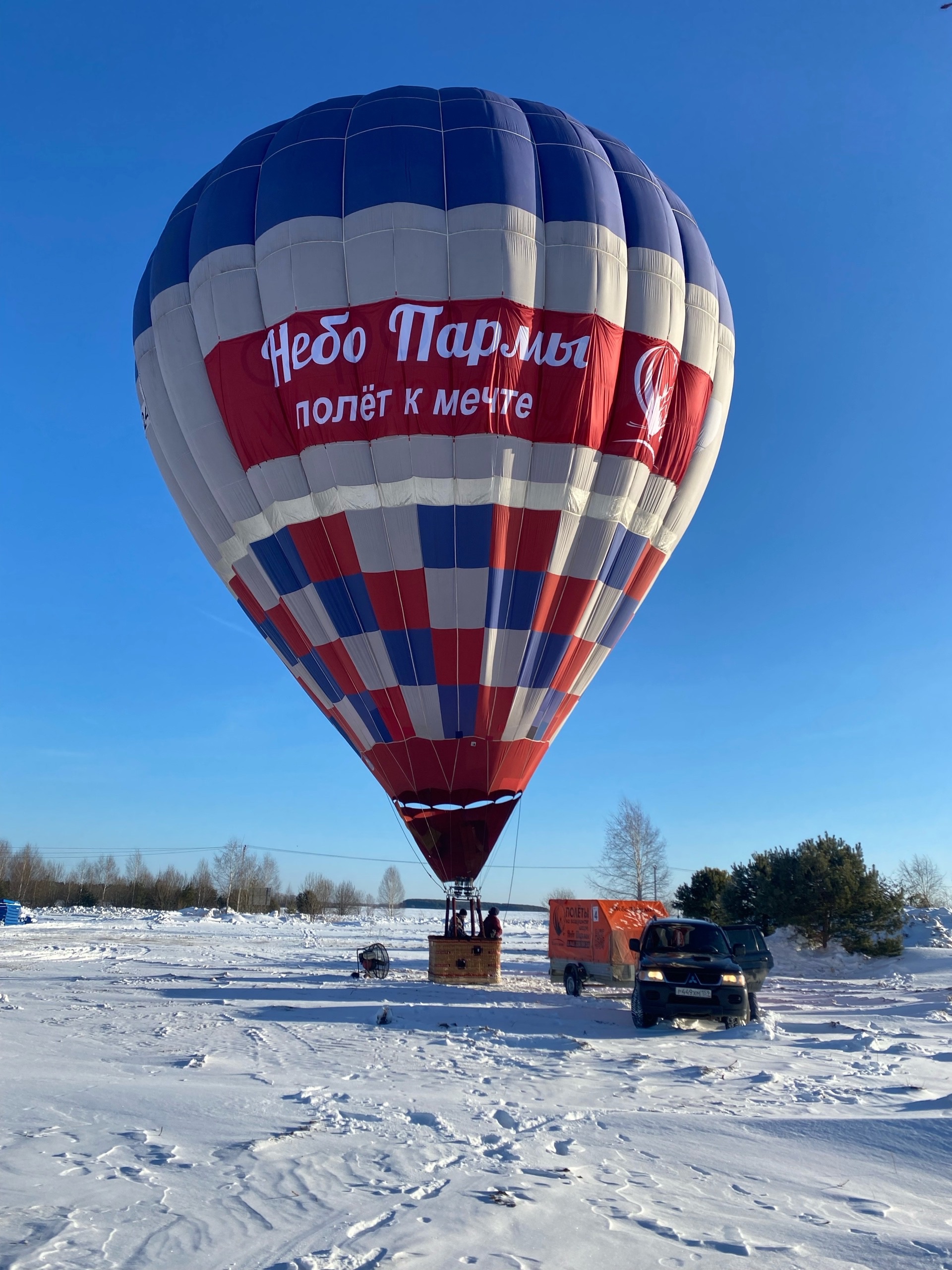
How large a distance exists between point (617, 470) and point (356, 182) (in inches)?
296

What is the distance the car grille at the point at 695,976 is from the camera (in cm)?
1159

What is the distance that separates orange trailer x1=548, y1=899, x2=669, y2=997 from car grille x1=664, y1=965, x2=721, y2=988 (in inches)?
145

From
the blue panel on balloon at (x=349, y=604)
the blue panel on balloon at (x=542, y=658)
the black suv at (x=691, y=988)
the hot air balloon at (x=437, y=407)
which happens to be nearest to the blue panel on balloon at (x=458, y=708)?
the hot air balloon at (x=437, y=407)

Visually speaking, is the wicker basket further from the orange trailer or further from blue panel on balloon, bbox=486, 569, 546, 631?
blue panel on balloon, bbox=486, 569, 546, 631

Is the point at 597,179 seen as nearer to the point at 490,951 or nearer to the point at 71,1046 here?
the point at 490,951

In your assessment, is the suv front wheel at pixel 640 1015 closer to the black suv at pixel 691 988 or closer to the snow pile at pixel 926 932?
the black suv at pixel 691 988

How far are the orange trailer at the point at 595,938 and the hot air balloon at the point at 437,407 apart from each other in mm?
2226

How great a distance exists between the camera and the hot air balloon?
53.8ft

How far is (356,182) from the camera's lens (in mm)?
16969

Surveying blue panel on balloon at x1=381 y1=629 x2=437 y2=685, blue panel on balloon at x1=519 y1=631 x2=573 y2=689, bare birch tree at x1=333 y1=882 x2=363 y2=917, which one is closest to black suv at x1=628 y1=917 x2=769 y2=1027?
blue panel on balloon at x1=519 y1=631 x2=573 y2=689

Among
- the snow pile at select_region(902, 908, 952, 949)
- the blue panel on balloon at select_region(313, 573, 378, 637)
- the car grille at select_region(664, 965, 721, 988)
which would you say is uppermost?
the blue panel on balloon at select_region(313, 573, 378, 637)

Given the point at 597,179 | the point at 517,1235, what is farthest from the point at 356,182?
the point at 517,1235

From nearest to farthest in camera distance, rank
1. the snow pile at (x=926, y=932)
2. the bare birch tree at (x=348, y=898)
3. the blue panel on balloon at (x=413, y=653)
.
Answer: the blue panel on balloon at (x=413, y=653) → the snow pile at (x=926, y=932) → the bare birch tree at (x=348, y=898)

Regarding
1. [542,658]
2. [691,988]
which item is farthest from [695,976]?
[542,658]
